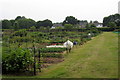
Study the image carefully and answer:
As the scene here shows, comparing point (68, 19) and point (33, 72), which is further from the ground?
point (68, 19)

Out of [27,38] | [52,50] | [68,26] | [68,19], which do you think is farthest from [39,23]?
[52,50]

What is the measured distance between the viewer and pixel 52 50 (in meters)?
13.4

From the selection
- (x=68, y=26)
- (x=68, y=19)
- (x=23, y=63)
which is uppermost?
(x=68, y=19)

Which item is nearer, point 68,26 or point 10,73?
point 10,73

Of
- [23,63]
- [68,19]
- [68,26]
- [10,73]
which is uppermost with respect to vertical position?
[68,19]

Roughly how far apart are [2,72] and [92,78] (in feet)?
11.7

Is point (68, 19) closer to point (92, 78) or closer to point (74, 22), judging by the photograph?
point (74, 22)

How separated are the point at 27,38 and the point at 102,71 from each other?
13.0 m

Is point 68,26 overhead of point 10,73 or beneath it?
overhead

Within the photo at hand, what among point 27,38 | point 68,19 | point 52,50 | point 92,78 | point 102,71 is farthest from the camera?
point 68,19

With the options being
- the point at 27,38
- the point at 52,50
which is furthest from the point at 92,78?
the point at 27,38

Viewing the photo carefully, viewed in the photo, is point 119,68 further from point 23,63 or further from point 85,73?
point 23,63

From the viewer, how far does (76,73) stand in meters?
7.03

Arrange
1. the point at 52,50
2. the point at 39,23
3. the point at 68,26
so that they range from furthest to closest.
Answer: the point at 39,23
the point at 68,26
the point at 52,50
